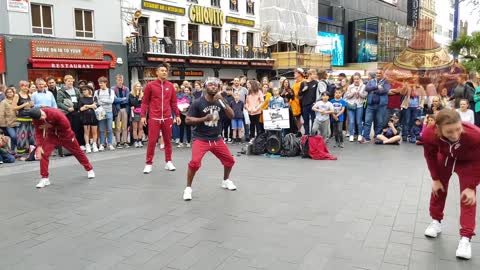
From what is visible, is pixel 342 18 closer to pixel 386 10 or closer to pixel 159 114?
pixel 386 10

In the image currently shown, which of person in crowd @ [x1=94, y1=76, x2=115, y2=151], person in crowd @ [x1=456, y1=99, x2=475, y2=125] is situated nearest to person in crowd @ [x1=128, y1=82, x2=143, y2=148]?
person in crowd @ [x1=94, y1=76, x2=115, y2=151]

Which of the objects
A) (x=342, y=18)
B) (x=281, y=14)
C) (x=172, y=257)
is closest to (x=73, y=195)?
(x=172, y=257)

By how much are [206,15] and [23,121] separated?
→ 20.8 metres

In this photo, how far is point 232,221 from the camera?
4855 millimetres

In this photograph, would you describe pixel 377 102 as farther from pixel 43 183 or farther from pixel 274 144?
pixel 43 183

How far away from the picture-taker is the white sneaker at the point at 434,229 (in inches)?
166

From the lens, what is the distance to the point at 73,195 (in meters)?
6.25

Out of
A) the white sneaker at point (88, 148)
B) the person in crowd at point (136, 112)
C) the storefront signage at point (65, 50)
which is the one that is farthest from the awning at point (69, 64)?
the white sneaker at point (88, 148)

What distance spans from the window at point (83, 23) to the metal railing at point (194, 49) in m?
2.33

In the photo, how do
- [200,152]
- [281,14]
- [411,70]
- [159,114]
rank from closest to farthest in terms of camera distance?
1. [200,152]
2. [159,114]
3. [411,70]
4. [281,14]

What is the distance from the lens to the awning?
66.0ft

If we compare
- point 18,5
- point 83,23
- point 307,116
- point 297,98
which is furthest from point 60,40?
point 307,116

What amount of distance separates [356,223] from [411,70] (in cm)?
965

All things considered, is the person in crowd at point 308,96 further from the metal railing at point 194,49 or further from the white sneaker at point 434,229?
the metal railing at point 194,49
